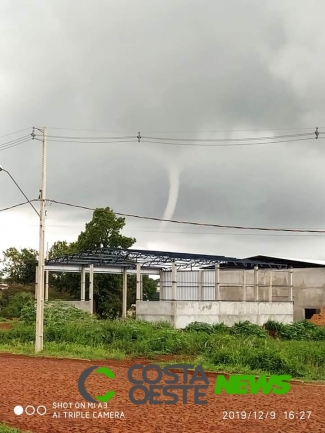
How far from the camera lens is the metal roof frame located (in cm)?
3788

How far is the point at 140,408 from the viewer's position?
12.6 m

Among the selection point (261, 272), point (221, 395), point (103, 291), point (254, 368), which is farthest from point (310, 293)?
point (221, 395)

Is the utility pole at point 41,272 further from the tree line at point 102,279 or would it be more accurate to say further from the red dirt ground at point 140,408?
the tree line at point 102,279

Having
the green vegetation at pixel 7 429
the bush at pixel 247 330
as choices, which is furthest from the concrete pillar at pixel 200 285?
the green vegetation at pixel 7 429

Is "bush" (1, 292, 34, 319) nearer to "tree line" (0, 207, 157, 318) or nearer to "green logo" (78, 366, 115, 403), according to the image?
"tree line" (0, 207, 157, 318)

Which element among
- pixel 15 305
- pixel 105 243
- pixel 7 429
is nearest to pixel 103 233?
pixel 105 243

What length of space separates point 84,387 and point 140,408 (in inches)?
124

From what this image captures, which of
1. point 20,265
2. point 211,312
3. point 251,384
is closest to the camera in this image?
point 251,384

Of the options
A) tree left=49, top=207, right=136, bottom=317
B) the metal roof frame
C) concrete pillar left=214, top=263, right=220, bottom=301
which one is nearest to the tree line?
tree left=49, top=207, right=136, bottom=317

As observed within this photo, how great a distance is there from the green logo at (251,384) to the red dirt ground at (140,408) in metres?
0.41

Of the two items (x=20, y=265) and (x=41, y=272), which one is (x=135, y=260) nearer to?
(x=41, y=272)

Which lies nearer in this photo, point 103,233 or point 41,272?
point 41,272

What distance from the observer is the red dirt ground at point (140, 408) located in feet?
35.2

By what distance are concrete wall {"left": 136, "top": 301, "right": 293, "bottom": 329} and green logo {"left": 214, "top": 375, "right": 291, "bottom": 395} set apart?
17115 mm
